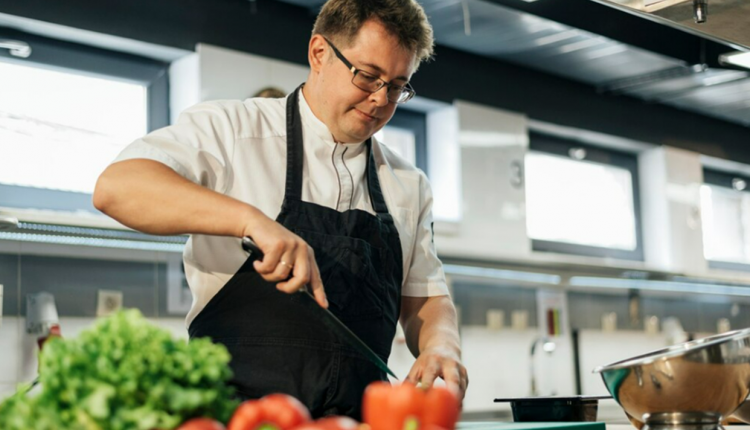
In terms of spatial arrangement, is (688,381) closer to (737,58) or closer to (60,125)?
(737,58)

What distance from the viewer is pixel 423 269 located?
206cm

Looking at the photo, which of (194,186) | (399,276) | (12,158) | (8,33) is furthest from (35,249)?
(194,186)

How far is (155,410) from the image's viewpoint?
886 mm

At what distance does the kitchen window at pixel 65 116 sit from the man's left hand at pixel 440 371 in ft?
6.31

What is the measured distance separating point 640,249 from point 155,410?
5.05 m

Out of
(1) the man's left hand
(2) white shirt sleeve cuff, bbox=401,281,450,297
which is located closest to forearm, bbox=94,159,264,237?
(1) the man's left hand

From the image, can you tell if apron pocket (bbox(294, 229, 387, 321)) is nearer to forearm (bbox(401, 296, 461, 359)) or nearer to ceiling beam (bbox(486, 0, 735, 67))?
forearm (bbox(401, 296, 461, 359))

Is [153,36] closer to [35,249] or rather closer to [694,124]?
[35,249]

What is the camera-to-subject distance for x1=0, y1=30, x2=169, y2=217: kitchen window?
126 inches

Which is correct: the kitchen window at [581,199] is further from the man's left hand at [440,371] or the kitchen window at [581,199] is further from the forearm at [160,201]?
the forearm at [160,201]

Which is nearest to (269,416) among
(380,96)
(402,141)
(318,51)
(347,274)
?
(347,274)

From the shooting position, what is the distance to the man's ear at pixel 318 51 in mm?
1878

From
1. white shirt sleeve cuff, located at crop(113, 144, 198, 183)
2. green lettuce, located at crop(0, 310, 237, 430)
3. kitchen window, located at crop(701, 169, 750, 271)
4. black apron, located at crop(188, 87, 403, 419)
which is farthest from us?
kitchen window, located at crop(701, 169, 750, 271)

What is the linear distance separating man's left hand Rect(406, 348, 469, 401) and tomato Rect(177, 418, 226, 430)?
2.46ft
